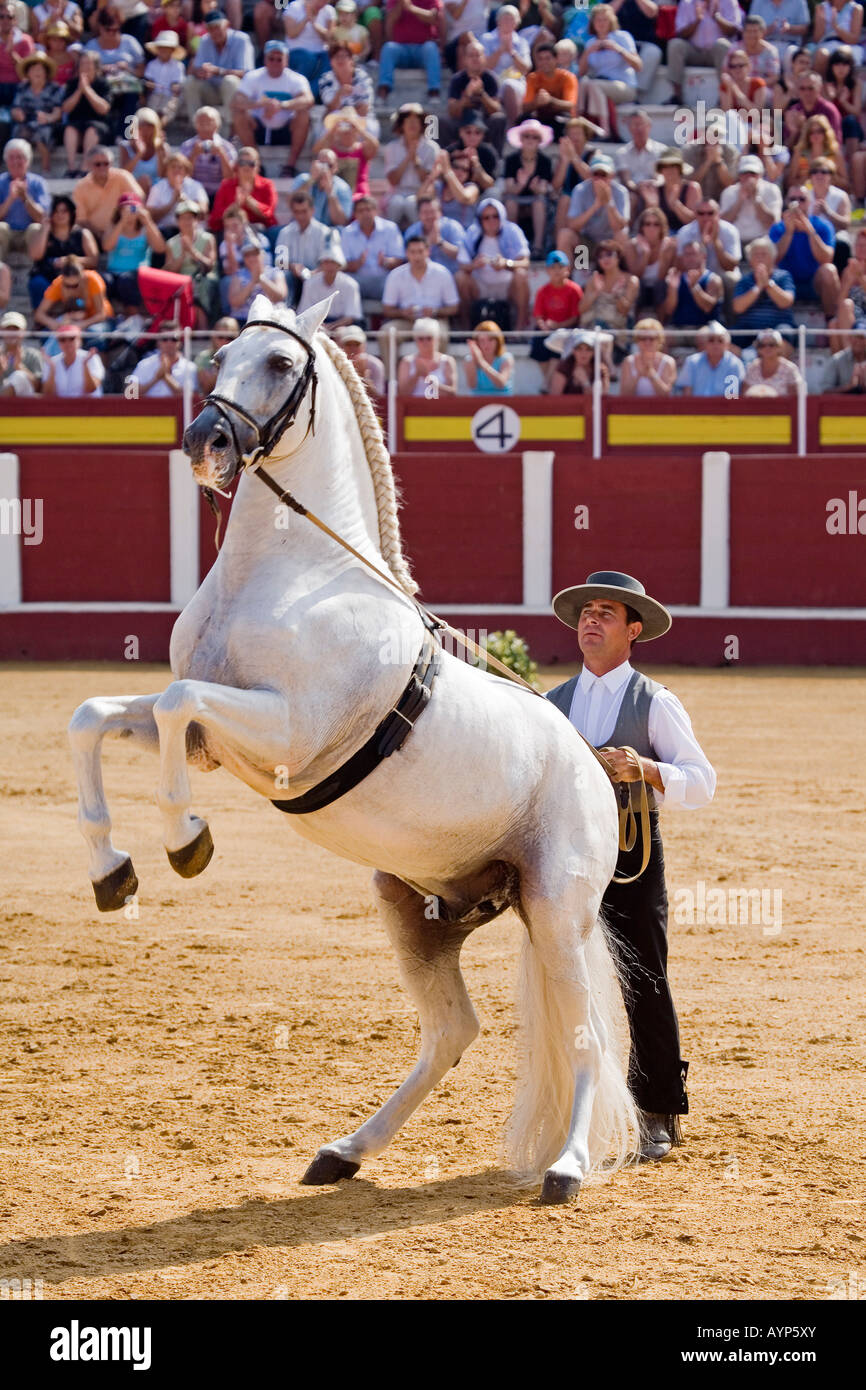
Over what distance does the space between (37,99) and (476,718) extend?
15.7 metres

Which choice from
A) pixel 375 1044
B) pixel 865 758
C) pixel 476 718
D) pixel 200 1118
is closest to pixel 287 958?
pixel 375 1044

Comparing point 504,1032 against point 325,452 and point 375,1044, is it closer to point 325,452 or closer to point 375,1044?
point 375,1044

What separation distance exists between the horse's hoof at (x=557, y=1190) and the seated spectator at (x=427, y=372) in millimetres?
11676

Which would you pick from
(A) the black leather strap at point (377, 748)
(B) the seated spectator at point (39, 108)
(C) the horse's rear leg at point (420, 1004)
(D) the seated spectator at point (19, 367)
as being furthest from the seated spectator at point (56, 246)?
(A) the black leather strap at point (377, 748)

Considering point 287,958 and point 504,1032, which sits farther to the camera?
point 287,958

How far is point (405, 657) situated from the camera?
4234 millimetres

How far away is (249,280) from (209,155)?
1.99 m

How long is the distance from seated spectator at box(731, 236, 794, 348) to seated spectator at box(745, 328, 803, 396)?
0.59 ft

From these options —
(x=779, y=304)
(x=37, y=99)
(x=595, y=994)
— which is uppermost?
(x=37, y=99)

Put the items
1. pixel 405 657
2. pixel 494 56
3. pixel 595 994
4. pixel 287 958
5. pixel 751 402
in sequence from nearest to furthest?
pixel 405 657 < pixel 595 994 < pixel 287 958 < pixel 751 402 < pixel 494 56

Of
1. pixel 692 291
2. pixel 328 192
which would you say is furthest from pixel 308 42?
pixel 692 291

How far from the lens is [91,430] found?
16125 mm

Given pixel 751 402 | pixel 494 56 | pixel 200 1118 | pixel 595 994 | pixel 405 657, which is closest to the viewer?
pixel 405 657

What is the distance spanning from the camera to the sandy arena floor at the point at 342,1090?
13.5 feet
